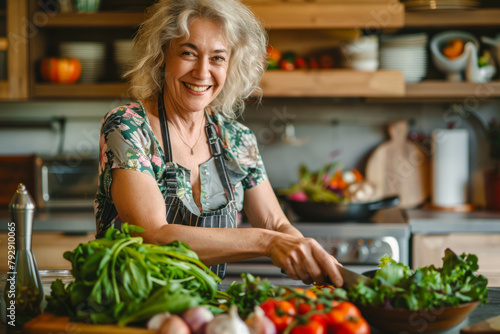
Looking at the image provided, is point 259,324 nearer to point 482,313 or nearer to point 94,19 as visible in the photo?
point 482,313

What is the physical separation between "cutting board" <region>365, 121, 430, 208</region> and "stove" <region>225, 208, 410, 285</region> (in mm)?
543

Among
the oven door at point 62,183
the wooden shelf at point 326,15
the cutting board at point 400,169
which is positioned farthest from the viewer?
the cutting board at point 400,169

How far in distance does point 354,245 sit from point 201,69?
1231 mm

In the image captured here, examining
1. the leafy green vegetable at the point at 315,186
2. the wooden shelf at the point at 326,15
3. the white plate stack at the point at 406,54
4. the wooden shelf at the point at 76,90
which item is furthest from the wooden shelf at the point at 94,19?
the white plate stack at the point at 406,54

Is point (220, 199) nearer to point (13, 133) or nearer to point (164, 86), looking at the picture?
point (164, 86)

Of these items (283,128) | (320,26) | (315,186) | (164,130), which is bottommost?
(315,186)

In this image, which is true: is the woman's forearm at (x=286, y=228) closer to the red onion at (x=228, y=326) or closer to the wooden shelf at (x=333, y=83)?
the red onion at (x=228, y=326)

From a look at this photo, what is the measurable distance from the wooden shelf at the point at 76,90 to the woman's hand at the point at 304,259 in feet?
5.79

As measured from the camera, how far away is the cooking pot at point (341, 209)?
241cm

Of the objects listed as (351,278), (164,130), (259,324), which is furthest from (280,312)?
(164,130)

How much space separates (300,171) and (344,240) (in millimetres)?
689

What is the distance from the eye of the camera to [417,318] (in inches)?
38.4

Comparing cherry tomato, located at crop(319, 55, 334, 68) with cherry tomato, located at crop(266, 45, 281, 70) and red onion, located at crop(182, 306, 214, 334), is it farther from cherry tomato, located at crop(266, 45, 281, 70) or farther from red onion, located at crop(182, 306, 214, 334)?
red onion, located at crop(182, 306, 214, 334)

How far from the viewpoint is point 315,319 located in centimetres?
91
